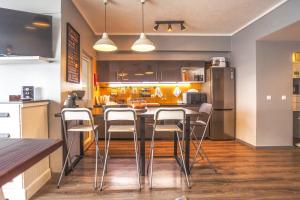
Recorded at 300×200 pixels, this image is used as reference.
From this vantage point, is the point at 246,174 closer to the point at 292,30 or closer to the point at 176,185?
the point at 176,185

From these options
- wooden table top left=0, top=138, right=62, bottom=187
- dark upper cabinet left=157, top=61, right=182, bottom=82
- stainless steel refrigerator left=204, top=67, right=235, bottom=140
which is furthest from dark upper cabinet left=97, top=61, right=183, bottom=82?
wooden table top left=0, top=138, right=62, bottom=187

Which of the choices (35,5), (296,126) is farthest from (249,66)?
(35,5)

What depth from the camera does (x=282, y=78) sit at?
4418 millimetres

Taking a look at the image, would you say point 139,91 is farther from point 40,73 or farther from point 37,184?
point 37,184

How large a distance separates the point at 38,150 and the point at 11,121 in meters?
1.65

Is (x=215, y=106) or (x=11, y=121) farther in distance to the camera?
(x=215, y=106)

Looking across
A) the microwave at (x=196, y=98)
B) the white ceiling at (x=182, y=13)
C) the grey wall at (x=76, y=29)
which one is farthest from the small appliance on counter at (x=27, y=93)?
the microwave at (x=196, y=98)

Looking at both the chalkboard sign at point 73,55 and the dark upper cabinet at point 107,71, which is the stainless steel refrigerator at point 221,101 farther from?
the chalkboard sign at point 73,55

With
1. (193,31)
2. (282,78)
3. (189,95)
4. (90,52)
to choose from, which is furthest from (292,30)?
(90,52)

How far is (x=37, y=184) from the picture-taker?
2.54m

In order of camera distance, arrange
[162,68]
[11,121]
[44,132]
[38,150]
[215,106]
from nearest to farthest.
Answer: [38,150]
[11,121]
[44,132]
[215,106]
[162,68]

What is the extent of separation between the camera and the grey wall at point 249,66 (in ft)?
12.3

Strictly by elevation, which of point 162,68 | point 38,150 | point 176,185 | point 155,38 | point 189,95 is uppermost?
point 155,38

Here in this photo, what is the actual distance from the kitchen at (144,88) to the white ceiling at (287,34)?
13cm
